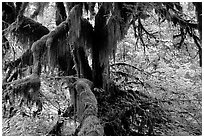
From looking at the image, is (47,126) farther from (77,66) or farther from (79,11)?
(79,11)

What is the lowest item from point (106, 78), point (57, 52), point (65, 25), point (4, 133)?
point (4, 133)

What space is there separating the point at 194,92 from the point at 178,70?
218cm

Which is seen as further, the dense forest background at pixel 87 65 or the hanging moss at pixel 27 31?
the hanging moss at pixel 27 31

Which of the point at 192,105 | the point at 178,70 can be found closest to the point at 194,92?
the point at 192,105

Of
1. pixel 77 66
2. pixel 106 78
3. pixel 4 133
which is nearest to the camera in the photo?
pixel 77 66

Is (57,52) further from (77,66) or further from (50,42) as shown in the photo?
(77,66)

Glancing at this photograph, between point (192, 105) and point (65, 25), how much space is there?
4.30 m

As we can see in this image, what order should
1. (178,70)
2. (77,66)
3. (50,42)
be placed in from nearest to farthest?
(50,42)
(77,66)
(178,70)

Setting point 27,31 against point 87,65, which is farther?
point 87,65

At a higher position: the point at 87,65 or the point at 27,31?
the point at 27,31

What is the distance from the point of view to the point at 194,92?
8.12 meters

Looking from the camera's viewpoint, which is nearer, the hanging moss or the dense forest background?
the dense forest background

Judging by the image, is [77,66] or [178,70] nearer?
[77,66]

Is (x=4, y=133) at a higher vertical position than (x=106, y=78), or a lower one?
lower
